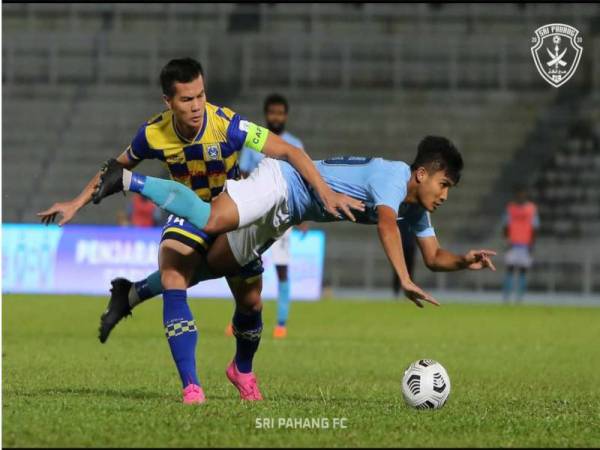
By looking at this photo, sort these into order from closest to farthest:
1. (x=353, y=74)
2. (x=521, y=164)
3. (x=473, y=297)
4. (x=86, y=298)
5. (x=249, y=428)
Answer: (x=249, y=428) < (x=86, y=298) < (x=473, y=297) < (x=521, y=164) < (x=353, y=74)

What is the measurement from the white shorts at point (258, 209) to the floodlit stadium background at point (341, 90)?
20968mm

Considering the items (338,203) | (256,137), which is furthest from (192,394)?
(256,137)

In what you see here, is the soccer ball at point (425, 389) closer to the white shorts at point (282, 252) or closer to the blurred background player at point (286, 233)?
the blurred background player at point (286, 233)

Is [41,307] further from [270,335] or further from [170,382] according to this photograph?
[170,382]

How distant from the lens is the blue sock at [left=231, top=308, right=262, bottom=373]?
8789 mm

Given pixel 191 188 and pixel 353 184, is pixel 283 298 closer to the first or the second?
pixel 191 188

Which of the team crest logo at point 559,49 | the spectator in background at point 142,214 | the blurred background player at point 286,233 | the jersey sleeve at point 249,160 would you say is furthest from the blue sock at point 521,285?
the jersey sleeve at point 249,160

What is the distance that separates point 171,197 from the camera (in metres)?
7.72

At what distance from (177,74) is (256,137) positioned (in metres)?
0.61

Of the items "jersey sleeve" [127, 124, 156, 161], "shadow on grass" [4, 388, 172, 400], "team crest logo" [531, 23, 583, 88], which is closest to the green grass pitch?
"shadow on grass" [4, 388, 172, 400]

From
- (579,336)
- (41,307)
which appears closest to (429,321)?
(579,336)

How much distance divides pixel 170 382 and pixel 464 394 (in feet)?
7.18

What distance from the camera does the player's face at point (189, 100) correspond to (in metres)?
8.13

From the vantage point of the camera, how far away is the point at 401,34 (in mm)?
33531
